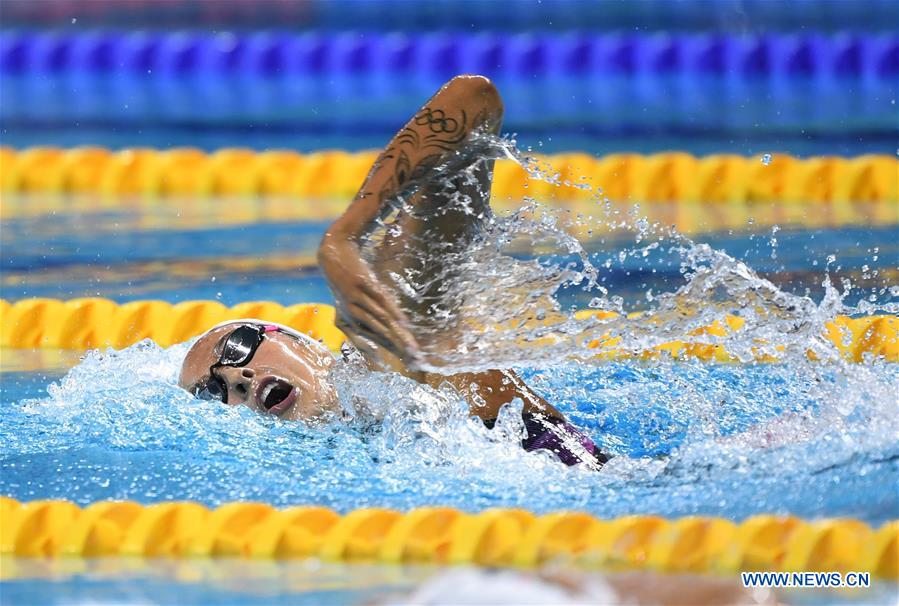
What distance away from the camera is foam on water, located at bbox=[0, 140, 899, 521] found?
2725 mm

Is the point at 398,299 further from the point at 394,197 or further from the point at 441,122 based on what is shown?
the point at 441,122

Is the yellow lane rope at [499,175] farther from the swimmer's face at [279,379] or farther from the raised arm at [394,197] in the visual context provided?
the raised arm at [394,197]

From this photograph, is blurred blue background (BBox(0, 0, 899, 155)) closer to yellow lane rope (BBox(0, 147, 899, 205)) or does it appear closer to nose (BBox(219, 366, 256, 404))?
yellow lane rope (BBox(0, 147, 899, 205))

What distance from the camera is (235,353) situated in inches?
116

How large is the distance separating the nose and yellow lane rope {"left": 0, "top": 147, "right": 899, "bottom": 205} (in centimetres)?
234

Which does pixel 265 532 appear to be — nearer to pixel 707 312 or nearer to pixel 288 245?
pixel 707 312

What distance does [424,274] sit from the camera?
2.78 metres

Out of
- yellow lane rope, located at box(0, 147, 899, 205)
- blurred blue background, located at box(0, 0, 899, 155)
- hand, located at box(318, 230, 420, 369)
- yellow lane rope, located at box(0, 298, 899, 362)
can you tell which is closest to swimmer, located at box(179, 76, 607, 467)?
hand, located at box(318, 230, 420, 369)

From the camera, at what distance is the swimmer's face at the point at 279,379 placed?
2.91 metres

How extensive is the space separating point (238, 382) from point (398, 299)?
479mm

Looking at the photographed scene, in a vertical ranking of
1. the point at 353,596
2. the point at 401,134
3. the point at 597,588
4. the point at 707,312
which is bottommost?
the point at 353,596

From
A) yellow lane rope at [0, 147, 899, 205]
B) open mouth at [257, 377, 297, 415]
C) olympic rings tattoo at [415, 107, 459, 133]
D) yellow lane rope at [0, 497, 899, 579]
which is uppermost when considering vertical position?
olympic rings tattoo at [415, 107, 459, 133]

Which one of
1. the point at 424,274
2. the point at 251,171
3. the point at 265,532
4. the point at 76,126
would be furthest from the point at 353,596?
the point at 76,126

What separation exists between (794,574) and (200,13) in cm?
636
